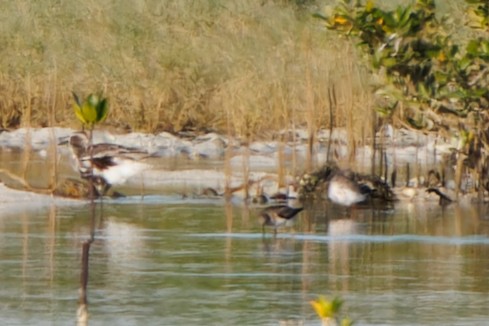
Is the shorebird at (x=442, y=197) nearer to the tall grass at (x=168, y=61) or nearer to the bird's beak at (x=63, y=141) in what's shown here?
the tall grass at (x=168, y=61)

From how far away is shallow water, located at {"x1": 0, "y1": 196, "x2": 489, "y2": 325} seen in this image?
11.2 meters

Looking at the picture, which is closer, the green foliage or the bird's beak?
the green foliage

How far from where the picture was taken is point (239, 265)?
13523 mm

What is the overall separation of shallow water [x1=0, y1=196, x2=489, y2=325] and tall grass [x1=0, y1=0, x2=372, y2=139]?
19.4 feet

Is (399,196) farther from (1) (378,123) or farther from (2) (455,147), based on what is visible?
(1) (378,123)

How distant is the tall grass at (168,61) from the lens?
25.5 metres

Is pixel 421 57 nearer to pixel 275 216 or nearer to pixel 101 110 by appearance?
pixel 275 216

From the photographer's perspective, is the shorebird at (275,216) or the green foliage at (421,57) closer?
the shorebird at (275,216)

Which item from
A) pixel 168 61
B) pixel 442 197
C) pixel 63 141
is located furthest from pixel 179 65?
pixel 442 197

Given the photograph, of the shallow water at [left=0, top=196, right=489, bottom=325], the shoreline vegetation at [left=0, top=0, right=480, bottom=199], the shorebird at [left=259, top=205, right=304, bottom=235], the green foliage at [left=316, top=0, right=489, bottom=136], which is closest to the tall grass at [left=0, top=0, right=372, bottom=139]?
the shoreline vegetation at [left=0, top=0, right=480, bottom=199]

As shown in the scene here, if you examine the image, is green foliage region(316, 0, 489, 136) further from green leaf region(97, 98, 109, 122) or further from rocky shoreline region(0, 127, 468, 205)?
green leaf region(97, 98, 109, 122)

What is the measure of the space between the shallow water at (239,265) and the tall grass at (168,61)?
19.4ft

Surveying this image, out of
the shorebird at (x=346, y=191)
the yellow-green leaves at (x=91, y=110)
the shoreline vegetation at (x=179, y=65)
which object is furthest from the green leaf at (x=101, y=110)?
the shoreline vegetation at (x=179, y=65)

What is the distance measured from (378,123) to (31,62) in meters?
9.62
